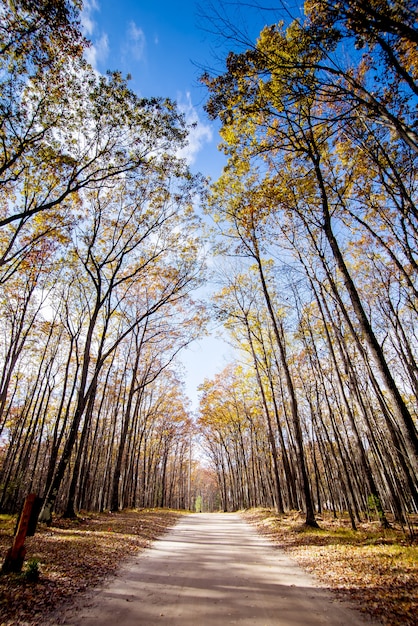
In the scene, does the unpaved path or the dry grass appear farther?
the dry grass

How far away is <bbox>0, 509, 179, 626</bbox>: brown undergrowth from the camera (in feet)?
11.3

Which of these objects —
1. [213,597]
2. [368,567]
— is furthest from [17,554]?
[368,567]

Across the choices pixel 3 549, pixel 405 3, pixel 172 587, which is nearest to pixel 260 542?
pixel 172 587

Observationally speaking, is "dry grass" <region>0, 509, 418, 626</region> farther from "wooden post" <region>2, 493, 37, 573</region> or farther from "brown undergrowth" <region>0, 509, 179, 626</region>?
"wooden post" <region>2, 493, 37, 573</region>

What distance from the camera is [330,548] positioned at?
6.53 meters

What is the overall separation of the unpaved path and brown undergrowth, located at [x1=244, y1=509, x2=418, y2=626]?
0.31 m

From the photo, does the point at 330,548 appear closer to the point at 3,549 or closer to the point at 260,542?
the point at 260,542

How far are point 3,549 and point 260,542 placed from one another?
6539 mm

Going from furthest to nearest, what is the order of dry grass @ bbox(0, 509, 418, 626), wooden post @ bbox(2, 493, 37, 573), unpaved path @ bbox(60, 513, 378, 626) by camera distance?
1. wooden post @ bbox(2, 493, 37, 573)
2. dry grass @ bbox(0, 509, 418, 626)
3. unpaved path @ bbox(60, 513, 378, 626)

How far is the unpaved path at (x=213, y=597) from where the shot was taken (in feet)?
10.6

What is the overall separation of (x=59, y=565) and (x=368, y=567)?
213 inches

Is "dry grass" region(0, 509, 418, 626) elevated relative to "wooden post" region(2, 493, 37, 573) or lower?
lower

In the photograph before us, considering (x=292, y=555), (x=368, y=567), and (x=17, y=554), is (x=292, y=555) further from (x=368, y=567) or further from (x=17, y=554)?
(x=17, y=554)

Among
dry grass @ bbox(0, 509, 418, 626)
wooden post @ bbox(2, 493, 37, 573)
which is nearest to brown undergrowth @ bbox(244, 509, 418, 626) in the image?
dry grass @ bbox(0, 509, 418, 626)
